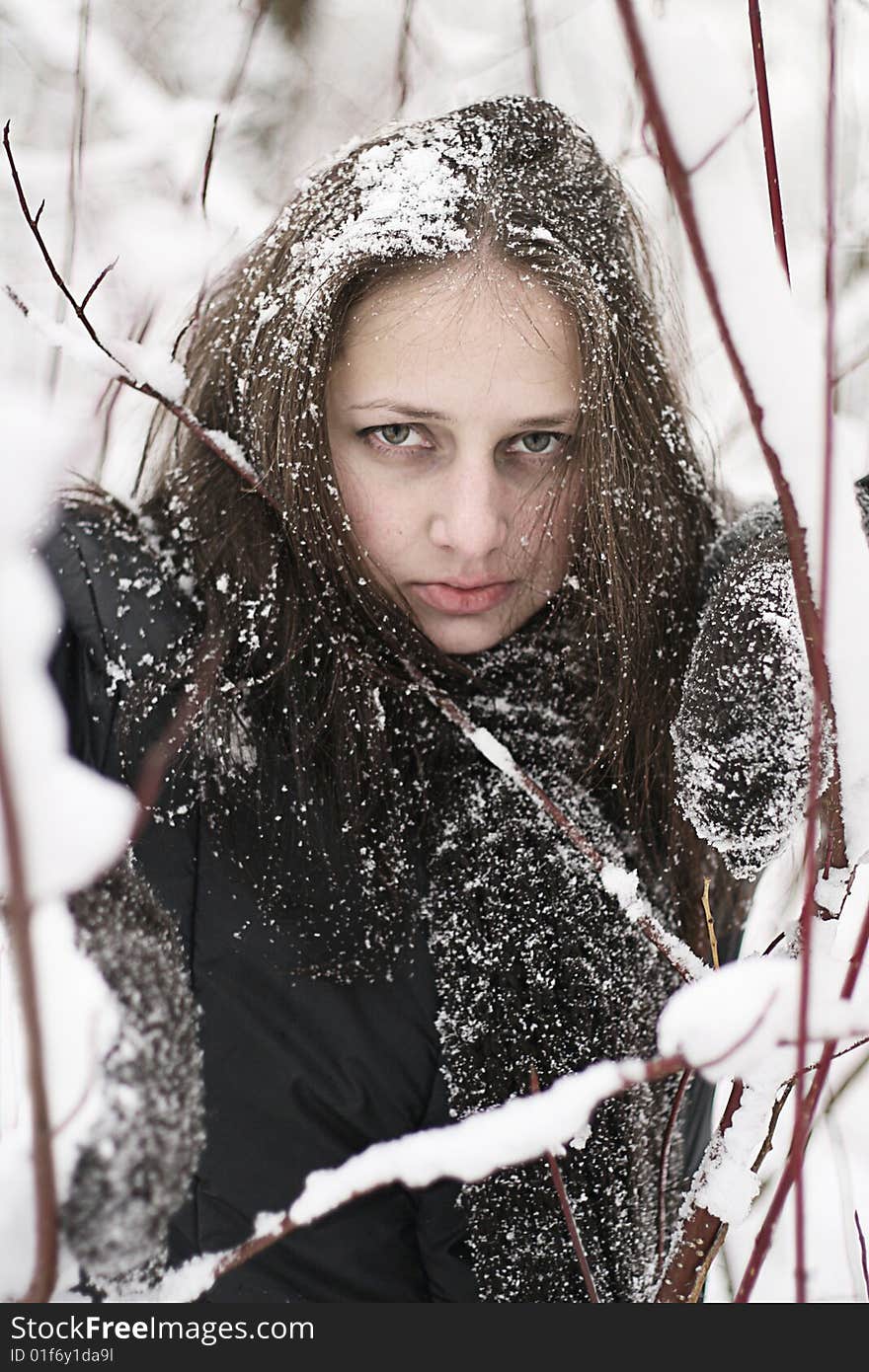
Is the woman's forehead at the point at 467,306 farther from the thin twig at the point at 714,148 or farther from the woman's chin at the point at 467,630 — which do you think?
the thin twig at the point at 714,148

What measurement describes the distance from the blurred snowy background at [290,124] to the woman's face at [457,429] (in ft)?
0.85

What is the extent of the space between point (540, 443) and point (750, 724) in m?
0.38

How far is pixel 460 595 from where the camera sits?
3.20 ft

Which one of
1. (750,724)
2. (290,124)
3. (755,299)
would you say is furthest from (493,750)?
(290,124)

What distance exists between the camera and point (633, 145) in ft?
4.37

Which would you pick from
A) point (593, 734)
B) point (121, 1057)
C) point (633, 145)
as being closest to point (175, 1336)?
point (121, 1057)

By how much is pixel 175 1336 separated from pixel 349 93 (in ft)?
4.92

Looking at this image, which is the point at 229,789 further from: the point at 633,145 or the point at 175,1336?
the point at 633,145

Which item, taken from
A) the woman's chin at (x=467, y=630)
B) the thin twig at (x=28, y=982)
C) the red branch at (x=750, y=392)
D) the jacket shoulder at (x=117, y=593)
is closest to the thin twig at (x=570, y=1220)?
the red branch at (x=750, y=392)

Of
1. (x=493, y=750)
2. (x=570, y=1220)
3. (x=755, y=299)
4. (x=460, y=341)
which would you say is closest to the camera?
(x=755, y=299)

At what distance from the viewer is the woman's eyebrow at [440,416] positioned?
0.85 m

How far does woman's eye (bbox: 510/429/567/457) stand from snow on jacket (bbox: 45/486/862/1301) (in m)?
0.20

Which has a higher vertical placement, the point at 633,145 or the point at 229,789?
the point at 633,145

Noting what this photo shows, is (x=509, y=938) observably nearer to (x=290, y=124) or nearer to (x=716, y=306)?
(x=716, y=306)
